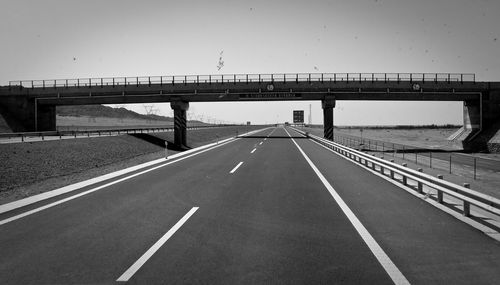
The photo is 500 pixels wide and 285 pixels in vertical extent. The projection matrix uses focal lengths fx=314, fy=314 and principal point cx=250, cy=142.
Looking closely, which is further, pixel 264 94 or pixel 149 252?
pixel 264 94

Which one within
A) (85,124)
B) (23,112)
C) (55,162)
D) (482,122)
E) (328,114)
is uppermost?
(23,112)

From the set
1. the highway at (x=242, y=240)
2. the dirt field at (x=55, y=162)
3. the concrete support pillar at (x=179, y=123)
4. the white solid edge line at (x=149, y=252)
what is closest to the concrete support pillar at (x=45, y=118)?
the dirt field at (x=55, y=162)

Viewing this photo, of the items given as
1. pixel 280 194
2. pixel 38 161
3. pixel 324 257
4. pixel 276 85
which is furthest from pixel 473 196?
pixel 276 85

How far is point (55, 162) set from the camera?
1756cm

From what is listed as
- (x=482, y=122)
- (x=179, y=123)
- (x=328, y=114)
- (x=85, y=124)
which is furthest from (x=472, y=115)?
(x=85, y=124)

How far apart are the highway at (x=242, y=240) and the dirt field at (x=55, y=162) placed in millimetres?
4401

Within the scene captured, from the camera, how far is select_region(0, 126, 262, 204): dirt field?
12.4 metres

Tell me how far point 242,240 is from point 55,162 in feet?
53.9

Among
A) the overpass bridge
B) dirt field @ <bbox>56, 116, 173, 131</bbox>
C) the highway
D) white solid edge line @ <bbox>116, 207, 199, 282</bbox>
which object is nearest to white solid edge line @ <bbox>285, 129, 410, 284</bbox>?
the highway

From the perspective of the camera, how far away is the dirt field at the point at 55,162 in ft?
40.5

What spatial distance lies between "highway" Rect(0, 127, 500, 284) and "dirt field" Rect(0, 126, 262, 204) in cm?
440

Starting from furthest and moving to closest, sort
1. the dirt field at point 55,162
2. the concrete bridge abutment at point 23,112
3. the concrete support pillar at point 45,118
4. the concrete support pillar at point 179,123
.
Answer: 1. the concrete support pillar at point 45,118
2. the concrete bridge abutment at point 23,112
3. the concrete support pillar at point 179,123
4. the dirt field at point 55,162

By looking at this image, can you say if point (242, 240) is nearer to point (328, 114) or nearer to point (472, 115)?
point (328, 114)

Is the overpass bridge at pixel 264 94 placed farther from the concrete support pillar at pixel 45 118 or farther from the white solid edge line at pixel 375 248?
the white solid edge line at pixel 375 248
